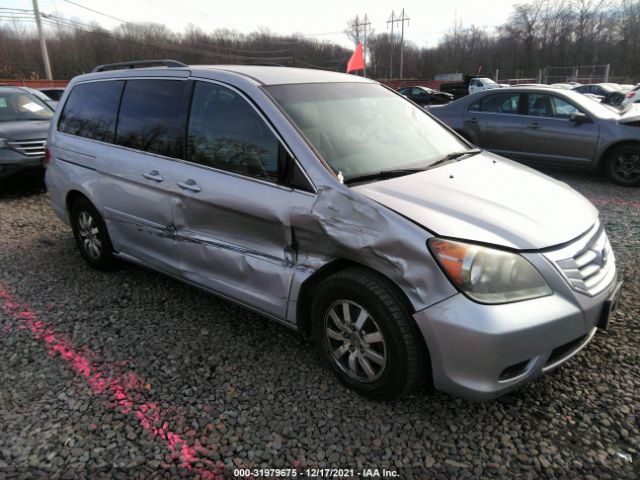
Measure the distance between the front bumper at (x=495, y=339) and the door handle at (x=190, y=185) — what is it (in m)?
1.70

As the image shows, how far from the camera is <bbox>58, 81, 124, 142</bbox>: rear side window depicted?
13.1ft

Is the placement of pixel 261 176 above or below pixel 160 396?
above

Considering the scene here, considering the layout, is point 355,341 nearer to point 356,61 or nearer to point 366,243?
point 366,243

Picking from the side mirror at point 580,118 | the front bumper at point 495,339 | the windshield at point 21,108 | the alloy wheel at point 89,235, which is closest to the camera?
the front bumper at point 495,339

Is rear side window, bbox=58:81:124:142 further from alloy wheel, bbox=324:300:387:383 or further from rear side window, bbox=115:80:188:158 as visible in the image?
alloy wheel, bbox=324:300:387:383

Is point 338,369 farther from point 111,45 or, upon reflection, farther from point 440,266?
point 111,45

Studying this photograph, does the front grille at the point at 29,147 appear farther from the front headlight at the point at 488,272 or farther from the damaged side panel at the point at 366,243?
the front headlight at the point at 488,272

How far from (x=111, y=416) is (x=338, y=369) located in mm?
1250

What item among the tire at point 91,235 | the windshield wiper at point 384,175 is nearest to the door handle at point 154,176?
the tire at point 91,235

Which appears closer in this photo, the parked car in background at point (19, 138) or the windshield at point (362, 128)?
the windshield at point (362, 128)

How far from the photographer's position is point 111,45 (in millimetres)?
58562

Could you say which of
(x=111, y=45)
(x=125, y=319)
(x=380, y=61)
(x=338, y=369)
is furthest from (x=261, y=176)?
(x=380, y=61)

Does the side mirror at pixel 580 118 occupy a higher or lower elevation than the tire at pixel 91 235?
higher

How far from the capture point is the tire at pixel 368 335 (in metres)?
2.35
